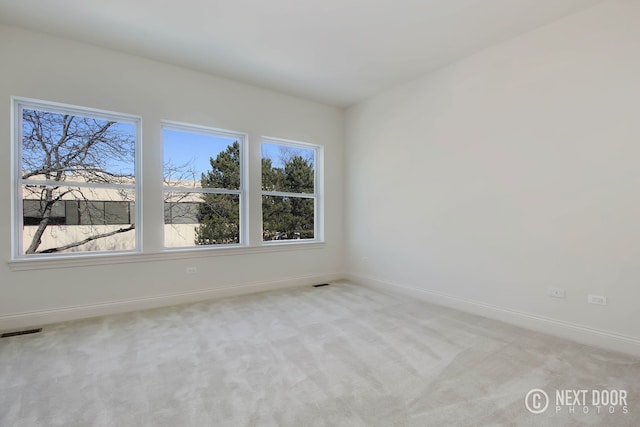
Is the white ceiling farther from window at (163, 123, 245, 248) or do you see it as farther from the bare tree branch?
the bare tree branch

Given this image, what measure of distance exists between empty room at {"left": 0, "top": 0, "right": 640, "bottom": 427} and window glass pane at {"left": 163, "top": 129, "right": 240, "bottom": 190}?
29mm

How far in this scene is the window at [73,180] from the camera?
10.4 ft

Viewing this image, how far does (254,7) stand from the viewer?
8.93 feet

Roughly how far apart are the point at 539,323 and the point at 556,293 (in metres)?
0.35

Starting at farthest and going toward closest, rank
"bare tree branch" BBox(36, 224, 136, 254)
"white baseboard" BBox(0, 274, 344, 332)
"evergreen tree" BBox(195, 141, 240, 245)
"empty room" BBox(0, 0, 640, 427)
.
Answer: "evergreen tree" BBox(195, 141, 240, 245) < "bare tree branch" BBox(36, 224, 136, 254) < "white baseboard" BBox(0, 274, 344, 332) < "empty room" BBox(0, 0, 640, 427)

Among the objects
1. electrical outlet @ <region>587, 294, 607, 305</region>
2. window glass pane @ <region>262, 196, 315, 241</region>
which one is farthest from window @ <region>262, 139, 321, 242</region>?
electrical outlet @ <region>587, 294, 607, 305</region>

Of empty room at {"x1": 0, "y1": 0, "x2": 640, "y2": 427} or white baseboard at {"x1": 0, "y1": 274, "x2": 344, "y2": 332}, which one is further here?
white baseboard at {"x1": 0, "y1": 274, "x2": 344, "y2": 332}

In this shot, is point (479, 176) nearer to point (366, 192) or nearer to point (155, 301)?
point (366, 192)

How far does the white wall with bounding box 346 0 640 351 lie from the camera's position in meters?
2.52

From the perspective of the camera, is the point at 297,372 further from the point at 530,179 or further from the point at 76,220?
the point at 76,220

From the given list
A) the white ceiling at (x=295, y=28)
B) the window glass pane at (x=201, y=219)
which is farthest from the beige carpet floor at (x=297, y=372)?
the white ceiling at (x=295, y=28)

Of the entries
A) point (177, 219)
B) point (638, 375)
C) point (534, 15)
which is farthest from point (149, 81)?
point (638, 375)

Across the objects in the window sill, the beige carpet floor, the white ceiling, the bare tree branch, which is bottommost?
the beige carpet floor

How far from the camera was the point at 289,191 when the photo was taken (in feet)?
16.4
